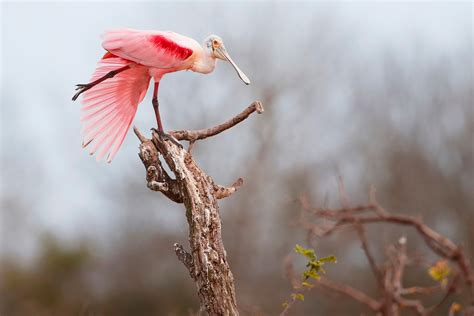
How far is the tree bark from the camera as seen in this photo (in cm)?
525

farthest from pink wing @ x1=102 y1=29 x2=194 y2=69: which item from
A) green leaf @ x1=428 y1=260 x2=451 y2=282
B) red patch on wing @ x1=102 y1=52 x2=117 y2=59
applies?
green leaf @ x1=428 y1=260 x2=451 y2=282

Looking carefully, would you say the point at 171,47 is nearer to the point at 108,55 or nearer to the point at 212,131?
the point at 108,55

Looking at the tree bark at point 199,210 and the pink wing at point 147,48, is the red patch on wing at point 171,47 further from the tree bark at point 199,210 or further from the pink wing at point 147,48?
the tree bark at point 199,210

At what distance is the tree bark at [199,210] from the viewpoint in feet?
17.2

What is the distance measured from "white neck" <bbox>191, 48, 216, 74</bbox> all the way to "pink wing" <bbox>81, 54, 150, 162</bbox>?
37 cm

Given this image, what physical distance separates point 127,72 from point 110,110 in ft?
0.92

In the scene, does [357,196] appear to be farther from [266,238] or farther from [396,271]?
[396,271]

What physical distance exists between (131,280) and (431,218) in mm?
8921

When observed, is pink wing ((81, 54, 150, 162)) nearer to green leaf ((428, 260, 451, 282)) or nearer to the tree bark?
the tree bark

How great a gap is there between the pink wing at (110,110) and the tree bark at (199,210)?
40cm

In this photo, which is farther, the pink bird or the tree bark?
the pink bird

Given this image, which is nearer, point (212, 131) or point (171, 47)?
point (212, 131)

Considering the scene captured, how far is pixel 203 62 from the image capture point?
595cm

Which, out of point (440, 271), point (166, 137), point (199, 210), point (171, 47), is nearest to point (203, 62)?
point (171, 47)
